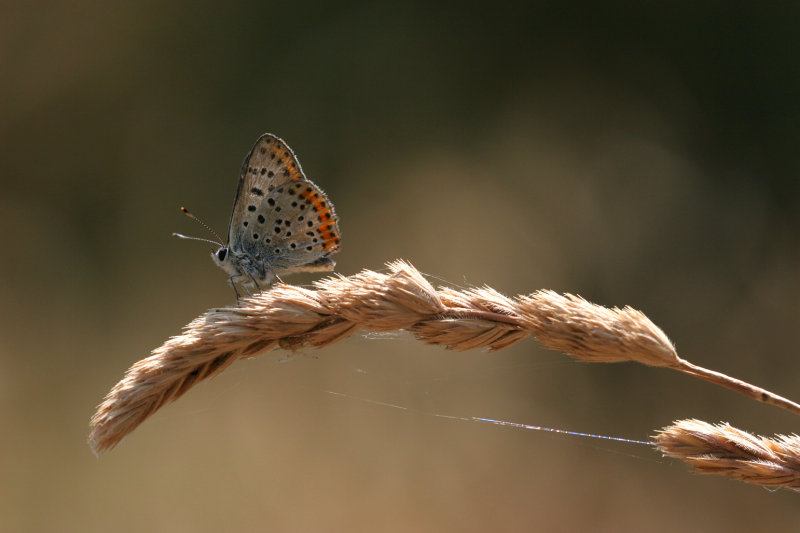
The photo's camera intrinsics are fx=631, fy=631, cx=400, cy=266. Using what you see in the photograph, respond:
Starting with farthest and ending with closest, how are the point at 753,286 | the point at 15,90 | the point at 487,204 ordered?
1. the point at 487,204
2. the point at 15,90
3. the point at 753,286

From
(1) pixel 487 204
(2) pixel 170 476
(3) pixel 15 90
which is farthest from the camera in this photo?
(1) pixel 487 204

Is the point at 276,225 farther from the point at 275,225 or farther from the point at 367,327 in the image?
the point at 367,327

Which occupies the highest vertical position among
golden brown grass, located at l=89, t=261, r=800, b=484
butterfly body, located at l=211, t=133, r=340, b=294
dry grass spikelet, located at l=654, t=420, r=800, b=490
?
butterfly body, located at l=211, t=133, r=340, b=294

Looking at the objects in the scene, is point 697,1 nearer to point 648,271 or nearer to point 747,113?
point 747,113

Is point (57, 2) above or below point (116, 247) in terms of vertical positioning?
above

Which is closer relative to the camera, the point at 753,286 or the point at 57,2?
the point at 753,286

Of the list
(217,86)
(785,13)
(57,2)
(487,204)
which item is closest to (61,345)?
(217,86)

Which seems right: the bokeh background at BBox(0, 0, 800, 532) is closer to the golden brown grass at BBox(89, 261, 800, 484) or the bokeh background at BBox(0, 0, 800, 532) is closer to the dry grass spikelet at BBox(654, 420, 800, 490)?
the golden brown grass at BBox(89, 261, 800, 484)

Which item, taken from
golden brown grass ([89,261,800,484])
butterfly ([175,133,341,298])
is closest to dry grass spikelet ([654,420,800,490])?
golden brown grass ([89,261,800,484])

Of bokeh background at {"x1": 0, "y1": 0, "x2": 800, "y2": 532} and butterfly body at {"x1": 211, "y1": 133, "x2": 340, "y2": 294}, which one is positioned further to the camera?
bokeh background at {"x1": 0, "y1": 0, "x2": 800, "y2": 532}
